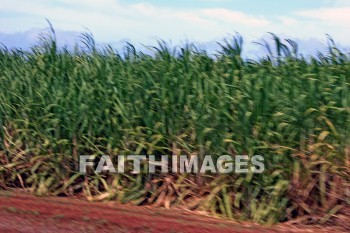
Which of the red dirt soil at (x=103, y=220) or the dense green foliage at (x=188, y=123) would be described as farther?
the dense green foliage at (x=188, y=123)

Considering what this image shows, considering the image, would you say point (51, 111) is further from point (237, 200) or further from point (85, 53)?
point (237, 200)

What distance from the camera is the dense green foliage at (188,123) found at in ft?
20.8

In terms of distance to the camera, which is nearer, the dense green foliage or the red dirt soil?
the red dirt soil

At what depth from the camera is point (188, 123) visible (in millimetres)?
7125

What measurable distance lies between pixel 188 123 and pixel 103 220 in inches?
61.6

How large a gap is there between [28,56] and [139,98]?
2.56 metres

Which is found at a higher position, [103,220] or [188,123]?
[188,123]

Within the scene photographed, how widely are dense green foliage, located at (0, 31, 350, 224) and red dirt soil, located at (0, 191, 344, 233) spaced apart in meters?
0.20

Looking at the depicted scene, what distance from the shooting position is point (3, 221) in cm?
608

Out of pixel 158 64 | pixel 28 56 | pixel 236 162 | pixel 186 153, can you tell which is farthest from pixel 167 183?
pixel 28 56

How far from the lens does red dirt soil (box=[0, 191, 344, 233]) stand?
587cm

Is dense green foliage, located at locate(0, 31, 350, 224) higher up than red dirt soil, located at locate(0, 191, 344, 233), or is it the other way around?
dense green foliage, located at locate(0, 31, 350, 224)

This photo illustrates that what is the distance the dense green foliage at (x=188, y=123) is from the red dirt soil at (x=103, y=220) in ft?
0.65

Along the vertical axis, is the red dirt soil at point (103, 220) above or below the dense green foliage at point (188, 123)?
below
